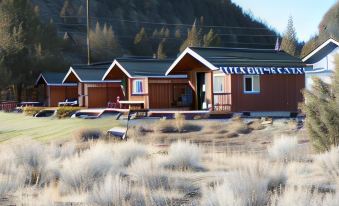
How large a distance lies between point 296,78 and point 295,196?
82.9 ft

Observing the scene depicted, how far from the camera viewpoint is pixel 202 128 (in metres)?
25.6

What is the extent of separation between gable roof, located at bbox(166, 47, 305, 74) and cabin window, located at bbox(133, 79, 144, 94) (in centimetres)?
275

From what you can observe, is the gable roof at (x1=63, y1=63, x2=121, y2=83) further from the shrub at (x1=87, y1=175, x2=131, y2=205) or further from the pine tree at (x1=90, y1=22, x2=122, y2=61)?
the pine tree at (x1=90, y1=22, x2=122, y2=61)

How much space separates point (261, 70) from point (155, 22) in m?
108

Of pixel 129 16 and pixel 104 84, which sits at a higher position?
pixel 129 16

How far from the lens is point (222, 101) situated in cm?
3147

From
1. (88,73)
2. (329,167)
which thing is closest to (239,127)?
(329,167)

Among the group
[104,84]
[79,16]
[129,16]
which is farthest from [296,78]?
[129,16]

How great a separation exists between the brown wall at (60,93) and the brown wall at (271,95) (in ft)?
78.5

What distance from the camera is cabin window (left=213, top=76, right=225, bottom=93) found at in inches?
1258

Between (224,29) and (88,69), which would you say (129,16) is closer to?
Result: (224,29)

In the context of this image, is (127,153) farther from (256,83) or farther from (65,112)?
(65,112)

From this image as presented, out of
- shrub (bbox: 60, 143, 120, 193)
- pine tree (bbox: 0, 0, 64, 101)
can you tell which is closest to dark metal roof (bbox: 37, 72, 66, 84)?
pine tree (bbox: 0, 0, 64, 101)

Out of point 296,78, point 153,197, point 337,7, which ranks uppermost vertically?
point 337,7
